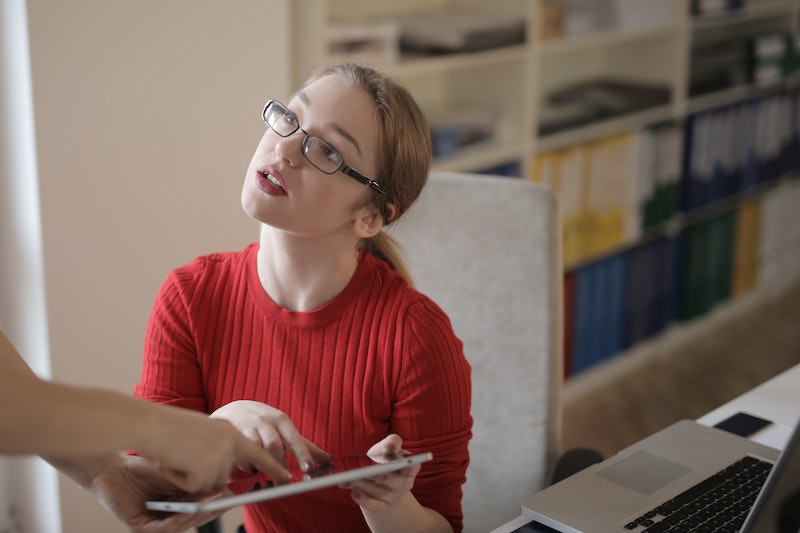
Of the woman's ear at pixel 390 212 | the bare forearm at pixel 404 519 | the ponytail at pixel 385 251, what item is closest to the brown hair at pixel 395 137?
the woman's ear at pixel 390 212

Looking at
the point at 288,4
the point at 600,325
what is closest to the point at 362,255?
the point at 288,4

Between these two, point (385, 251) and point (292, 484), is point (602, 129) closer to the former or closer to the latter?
point (385, 251)

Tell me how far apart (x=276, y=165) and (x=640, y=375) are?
2.68 m

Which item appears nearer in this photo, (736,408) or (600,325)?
(736,408)

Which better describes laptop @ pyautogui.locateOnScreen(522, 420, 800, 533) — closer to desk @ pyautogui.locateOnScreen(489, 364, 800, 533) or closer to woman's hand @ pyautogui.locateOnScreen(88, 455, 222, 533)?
desk @ pyautogui.locateOnScreen(489, 364, 800, 533)

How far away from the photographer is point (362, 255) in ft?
4.88

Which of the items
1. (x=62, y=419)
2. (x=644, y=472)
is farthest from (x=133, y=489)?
(x=644, y=472)

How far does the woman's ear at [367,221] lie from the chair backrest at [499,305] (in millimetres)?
276

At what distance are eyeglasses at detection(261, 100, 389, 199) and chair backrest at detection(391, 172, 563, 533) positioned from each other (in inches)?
14.3

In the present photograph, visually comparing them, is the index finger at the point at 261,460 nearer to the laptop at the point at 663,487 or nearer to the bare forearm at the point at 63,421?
the bare forearm at the point at 63,421

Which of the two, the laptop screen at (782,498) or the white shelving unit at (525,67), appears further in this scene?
the white shelving unit at (525,67)

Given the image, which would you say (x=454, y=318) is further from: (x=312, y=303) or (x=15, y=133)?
(x=15, y=133)

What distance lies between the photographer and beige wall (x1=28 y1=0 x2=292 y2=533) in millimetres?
1943

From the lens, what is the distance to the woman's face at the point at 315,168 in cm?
131
